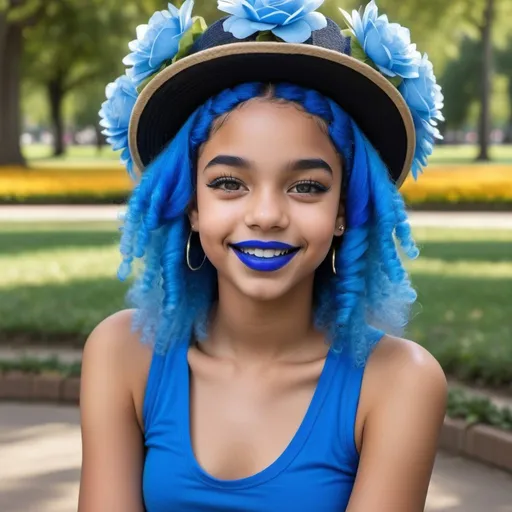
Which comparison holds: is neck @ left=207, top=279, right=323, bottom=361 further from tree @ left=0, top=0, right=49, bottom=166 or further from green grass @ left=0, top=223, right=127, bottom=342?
tree @ left=0, top=0, right=49, bottom=166

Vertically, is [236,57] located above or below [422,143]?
above

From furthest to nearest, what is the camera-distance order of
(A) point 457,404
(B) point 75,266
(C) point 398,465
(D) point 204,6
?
(D) point 204,6 < (B) point 75,266 < (A) point 457,404 < (C) point 398,465

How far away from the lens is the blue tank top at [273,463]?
216 cm

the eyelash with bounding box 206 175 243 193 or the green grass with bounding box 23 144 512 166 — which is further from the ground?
the eyelash with bounding box 206 175 243 193

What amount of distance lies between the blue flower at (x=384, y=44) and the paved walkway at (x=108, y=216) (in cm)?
1409

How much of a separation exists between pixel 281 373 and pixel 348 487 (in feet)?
0.93

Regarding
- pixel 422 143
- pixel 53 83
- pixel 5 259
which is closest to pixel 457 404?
pixel 422 143

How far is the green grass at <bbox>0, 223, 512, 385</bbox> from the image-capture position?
6.62 metres

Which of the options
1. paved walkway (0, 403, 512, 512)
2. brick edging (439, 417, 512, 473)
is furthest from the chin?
brick edging (439, 417, 512, 473)

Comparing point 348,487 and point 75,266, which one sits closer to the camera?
point 348,487

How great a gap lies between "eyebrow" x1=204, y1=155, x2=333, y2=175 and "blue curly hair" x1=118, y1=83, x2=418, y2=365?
65 millimetres

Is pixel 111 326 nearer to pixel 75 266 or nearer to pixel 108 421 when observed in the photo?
pixel 108 421

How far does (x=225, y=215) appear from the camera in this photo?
2.24 meters


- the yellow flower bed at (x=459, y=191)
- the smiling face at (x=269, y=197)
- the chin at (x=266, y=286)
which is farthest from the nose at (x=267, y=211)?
the yellow flower bed at (x=459, y=191)
